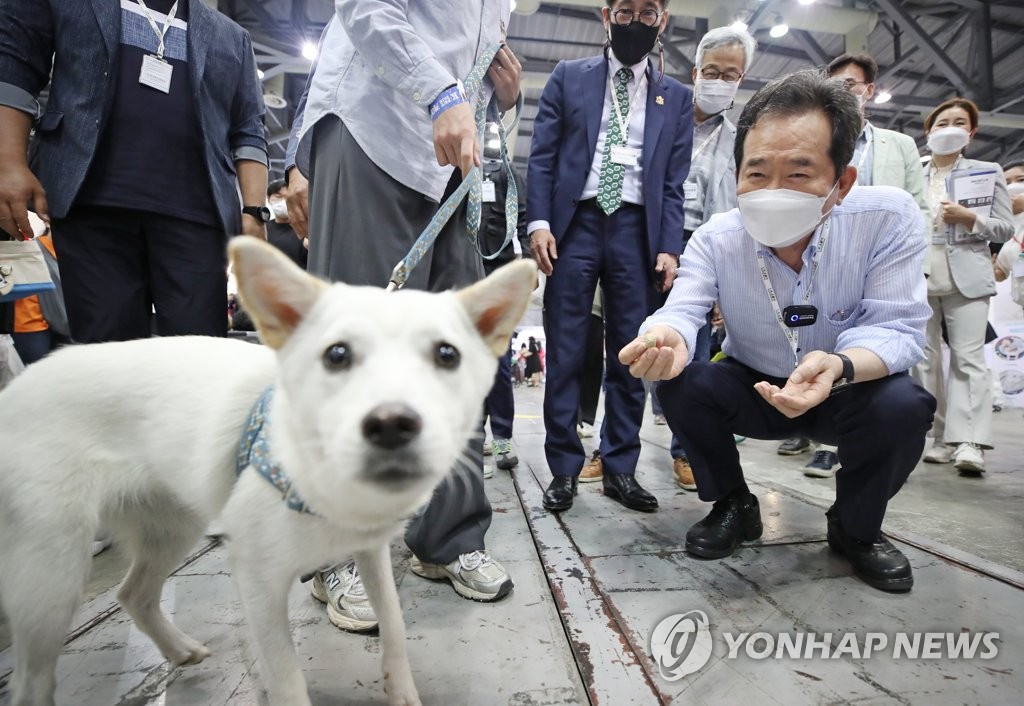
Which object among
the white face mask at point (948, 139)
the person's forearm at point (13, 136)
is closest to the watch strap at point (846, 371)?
the person's forearm at point (13, 136)

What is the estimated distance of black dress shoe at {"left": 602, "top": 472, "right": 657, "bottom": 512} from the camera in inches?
84.7

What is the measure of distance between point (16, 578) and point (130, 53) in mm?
1520

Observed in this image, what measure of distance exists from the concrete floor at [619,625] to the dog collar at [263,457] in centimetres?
51

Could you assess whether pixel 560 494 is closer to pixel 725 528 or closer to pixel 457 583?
pixel 725 528

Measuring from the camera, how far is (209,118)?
1.64 meters

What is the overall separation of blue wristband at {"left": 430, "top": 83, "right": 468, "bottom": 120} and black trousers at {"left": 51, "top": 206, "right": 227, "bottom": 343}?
3.07 ft

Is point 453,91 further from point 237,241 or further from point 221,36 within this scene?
point 221,36

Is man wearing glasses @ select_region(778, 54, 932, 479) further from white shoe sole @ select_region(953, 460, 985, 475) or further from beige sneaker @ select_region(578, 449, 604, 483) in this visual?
beige sneaker @ select_region(578, 449, 604, 483)

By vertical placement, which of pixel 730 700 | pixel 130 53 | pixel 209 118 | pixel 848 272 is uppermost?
pixel 130 53

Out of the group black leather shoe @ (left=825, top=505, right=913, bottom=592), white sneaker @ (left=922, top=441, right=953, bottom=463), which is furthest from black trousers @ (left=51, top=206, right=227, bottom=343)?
white sneaker @ (left=922, top=441, right=953, bottom=463)

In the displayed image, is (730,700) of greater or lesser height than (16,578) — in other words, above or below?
below

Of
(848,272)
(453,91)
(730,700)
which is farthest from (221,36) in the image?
(730,700)

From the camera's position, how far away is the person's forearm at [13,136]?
1.37 metres

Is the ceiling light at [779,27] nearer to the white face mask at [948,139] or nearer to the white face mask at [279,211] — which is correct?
the white face mask at [948,139]
